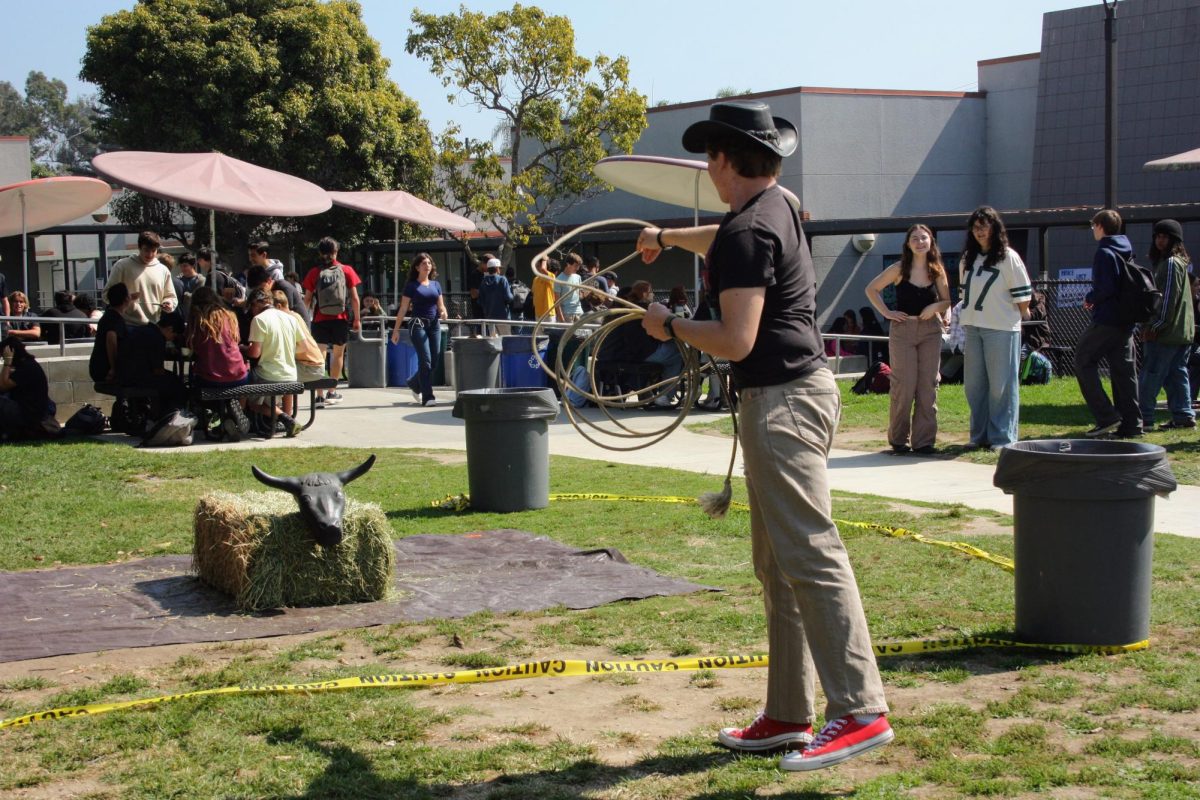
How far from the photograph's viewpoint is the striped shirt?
418 inches

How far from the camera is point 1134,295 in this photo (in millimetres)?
11180

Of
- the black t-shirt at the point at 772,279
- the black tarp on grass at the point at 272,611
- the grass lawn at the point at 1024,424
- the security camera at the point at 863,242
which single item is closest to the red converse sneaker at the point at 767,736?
the black t-shirt at the point at 772,279

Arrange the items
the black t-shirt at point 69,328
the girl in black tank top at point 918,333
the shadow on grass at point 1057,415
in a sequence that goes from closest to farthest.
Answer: the girl in black tank top at point 918,333 → the shadow on grass at point 1057,415 → the black t-shirt at point 69,328

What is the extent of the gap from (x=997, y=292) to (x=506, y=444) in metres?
4.53

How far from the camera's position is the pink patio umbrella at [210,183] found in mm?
13234

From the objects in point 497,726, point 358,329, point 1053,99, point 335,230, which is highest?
point 1053,99

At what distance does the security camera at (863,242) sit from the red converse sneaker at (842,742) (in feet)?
89.8

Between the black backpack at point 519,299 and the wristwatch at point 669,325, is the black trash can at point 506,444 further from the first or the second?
the black backpack at point 519,299

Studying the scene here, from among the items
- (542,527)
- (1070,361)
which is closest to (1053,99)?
(1070,361)

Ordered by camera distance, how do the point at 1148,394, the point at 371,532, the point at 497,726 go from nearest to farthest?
the point at 497,726 → the point at 371,532 → the point at 1148,394

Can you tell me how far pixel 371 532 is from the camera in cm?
648

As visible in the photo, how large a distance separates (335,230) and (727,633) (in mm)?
30444

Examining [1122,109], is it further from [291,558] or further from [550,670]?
[550,670]

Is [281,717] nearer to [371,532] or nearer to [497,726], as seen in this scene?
[497,726]
